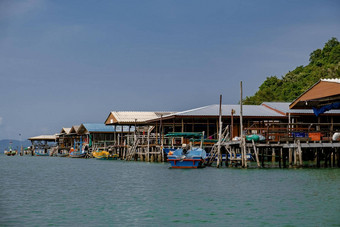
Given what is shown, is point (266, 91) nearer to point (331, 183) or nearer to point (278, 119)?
point (278, 119)

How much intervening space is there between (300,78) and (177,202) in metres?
78.1

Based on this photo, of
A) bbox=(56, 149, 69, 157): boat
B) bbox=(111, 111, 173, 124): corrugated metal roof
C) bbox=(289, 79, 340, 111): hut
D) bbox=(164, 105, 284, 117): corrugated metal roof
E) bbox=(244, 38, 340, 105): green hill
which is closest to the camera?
bbox=(289, 79, 340, 111): hut

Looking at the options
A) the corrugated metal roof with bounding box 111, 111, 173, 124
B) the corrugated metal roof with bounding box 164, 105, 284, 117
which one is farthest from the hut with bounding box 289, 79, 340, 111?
the corrugated metal roof with bounding box 111, 111, 173, 124

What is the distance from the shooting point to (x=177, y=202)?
20.0m

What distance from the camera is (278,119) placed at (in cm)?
5488

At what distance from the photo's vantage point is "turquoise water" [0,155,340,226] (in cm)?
1611

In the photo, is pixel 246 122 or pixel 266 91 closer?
pixel 246 122

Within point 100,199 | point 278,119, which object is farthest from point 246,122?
point 100,199

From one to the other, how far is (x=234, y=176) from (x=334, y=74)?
53.0 meters

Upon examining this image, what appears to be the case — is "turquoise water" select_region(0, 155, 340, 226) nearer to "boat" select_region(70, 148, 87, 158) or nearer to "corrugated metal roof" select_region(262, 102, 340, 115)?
"corrugated metal roof" select_region(262, 102, 340, 115)

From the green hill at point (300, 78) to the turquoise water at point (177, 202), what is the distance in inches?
2315

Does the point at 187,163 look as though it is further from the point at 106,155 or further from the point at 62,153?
the point at 62,153

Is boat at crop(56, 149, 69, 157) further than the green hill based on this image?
Yes

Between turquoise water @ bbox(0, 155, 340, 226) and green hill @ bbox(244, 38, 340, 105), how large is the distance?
5881cm
